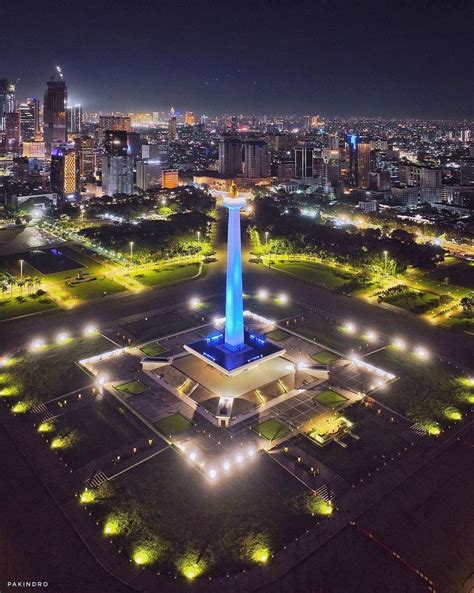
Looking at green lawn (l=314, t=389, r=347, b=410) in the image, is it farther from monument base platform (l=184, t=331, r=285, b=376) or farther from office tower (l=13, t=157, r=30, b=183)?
office tower (l=13, t=157, r=30, b=183)

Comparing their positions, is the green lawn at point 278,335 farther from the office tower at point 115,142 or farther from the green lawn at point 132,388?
the office tower at point 115,142

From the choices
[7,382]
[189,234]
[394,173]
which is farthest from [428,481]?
[394,173]

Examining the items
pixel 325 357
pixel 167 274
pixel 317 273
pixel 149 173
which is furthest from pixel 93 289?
pixel 149 173

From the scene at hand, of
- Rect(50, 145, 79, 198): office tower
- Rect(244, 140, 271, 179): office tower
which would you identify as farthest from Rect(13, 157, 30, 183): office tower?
Rect(244, 140, 271, 179): office tower

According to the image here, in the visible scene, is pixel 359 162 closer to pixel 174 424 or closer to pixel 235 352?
pixel 235 352

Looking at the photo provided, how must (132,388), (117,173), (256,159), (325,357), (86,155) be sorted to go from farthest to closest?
(86,155)
(256,159)
(117,173)
(325,357)
(132,388)

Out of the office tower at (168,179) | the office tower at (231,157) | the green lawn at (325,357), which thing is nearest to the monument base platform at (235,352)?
the green lawn at (325,357)
